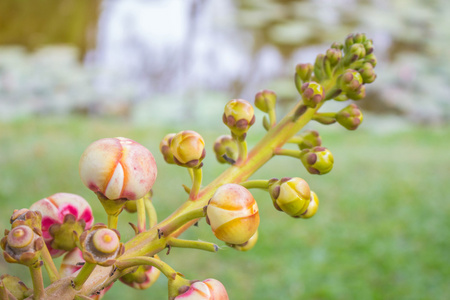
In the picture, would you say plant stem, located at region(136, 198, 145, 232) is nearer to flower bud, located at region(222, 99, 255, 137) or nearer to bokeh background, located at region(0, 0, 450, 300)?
flower bud, located at region(222, 99, 255, 137)

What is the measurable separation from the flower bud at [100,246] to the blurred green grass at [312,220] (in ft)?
7.99

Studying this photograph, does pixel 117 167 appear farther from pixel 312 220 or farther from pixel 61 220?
pixel 312 220

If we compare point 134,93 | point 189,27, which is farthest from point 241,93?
point 134,93

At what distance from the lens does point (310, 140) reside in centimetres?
59

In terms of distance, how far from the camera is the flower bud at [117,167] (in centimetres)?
42

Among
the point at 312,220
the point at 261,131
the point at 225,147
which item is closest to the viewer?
the point at 225,147

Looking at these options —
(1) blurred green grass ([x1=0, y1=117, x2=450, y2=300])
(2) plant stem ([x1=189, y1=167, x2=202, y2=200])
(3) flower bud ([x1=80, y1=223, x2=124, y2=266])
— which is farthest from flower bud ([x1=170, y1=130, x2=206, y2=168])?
(1) blurred green grass ([x1=0, y1=117, x2=450, y2=300])

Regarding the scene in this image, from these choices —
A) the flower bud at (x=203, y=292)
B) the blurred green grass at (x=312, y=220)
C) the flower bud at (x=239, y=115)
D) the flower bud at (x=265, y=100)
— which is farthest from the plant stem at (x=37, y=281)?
the blurred green grass at (x=312, y=220)

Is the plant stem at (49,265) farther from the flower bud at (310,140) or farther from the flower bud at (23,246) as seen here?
the flower bud at (310,140)

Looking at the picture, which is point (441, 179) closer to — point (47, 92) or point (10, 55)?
point (47, 92)

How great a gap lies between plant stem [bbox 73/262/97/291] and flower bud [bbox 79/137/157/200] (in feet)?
0.21

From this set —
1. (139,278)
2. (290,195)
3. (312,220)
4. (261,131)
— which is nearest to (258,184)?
(290,195)

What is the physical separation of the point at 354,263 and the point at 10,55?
270 cm

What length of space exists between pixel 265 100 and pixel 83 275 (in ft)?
1.05
